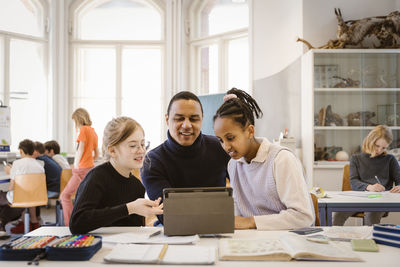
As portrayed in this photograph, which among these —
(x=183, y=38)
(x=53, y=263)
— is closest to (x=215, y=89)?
(x=183, y=38)

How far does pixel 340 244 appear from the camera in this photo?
5.19 feet

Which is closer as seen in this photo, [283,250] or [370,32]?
[283,250]

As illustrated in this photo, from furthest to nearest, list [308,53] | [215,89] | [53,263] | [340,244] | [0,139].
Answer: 1. [215,89]
2. [0,139]
3. [308,53]
4. [340,244]
5. [53,263]

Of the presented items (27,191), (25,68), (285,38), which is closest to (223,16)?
(285,38)

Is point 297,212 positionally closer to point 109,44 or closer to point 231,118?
point 231,118

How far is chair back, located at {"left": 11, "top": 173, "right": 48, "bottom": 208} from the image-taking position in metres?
4.54

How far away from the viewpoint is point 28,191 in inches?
180

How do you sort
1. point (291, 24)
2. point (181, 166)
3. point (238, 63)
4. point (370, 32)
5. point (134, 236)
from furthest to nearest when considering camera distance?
point (238, 63) → point (291, 24) → point (370, 32) → point (181, 166) → point (134, 236)

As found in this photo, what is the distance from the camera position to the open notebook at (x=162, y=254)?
1362 millimetres

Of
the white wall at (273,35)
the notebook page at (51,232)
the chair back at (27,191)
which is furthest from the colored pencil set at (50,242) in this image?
the white wall at (273,35)

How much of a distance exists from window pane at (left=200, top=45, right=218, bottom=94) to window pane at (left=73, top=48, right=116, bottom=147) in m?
1.62

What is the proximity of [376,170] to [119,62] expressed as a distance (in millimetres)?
5004

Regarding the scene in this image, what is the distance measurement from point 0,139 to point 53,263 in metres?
4.99

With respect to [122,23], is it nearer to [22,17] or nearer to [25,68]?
[22,17]
